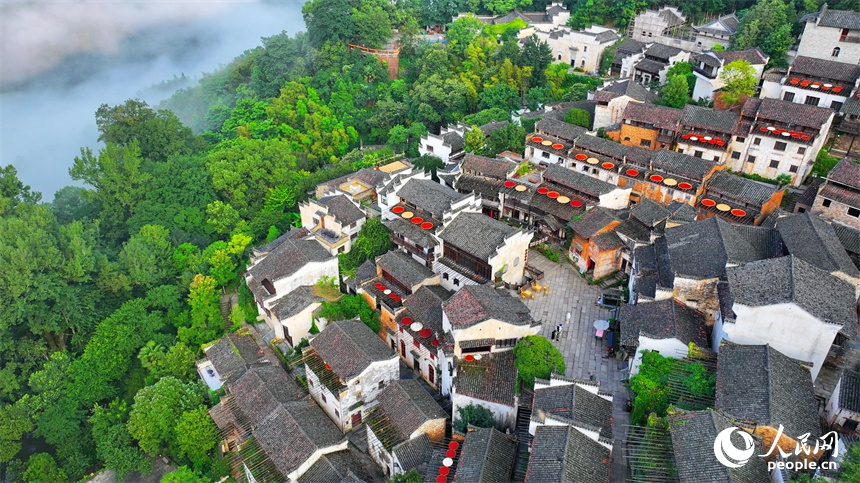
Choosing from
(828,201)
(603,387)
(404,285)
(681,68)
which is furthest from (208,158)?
(828,201)

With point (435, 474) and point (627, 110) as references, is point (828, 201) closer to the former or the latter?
point (627, 110)

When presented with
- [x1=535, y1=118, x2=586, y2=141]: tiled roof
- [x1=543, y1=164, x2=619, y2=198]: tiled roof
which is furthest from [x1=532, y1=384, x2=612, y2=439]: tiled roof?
[x1=535, y1=118, x2=586, y2=141]: tiled roof

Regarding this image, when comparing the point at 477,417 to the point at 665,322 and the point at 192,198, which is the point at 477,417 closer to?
the point at 665,322

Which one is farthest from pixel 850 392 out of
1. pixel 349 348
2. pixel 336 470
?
pixel 349 348

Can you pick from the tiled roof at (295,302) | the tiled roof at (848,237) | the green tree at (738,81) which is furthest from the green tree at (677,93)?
the tiled roof at (295,302)

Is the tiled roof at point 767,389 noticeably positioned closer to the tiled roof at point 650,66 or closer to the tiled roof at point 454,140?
the tiled roof at point 454,140

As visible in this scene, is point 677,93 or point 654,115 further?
point 677,93

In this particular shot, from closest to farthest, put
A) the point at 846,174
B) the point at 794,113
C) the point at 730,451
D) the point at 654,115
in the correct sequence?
the point at 730,451 < the point at 846,174 < the point at 794,113 < the point at 654,115
